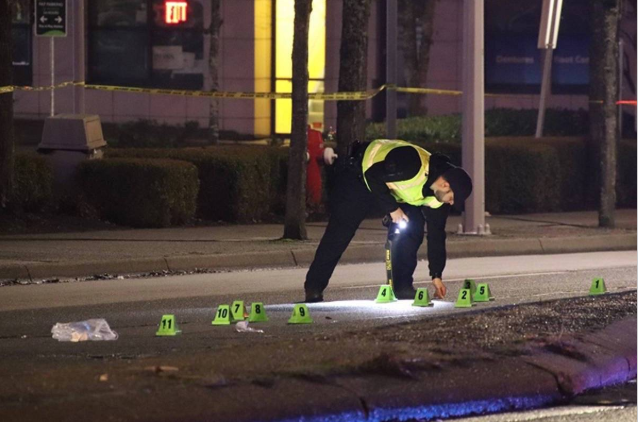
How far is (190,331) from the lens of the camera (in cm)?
1009

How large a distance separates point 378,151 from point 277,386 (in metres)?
3.86

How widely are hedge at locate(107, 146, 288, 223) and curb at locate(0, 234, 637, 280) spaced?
296 cm

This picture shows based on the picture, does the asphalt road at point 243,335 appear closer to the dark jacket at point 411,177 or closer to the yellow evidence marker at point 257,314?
the yellow evidence marker at point 257,314

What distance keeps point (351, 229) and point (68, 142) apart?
311 inches

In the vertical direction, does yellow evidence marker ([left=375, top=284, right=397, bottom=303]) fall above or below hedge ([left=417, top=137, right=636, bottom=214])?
below

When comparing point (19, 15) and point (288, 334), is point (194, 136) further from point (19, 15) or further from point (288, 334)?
point (288, 334)

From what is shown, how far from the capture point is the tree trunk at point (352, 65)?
1914 cm

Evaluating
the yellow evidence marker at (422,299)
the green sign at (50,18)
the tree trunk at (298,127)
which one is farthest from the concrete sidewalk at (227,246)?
the yellow evidence marker at (422,299)

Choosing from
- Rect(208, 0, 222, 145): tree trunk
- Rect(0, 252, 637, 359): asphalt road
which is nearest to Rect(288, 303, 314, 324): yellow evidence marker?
Rect(0, 252, 637, 359): asphalt road

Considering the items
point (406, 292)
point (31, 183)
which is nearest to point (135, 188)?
point (31, 183)

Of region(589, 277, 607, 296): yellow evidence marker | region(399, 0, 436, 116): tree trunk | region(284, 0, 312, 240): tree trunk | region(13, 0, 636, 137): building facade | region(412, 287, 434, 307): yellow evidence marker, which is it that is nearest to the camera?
region(412, 287, 434, 307): yellow evidence marker

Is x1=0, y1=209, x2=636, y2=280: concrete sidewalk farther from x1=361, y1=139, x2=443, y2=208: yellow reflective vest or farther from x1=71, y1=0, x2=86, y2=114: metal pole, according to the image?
x1=361, y1=139, x2=443, y2=208: yellow reflective vest

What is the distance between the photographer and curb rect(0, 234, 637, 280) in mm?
14070

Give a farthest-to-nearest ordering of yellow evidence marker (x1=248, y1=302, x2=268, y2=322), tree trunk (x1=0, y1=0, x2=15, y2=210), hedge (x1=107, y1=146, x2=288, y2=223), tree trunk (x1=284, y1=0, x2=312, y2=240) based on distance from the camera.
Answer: hedge (x1=107, y1=146, x2=288, y2=223) < tree trunk (x1=0, y1=0, x2=15, y2=210) < tree trunk (x1=284, y1=0, x2=312, y2=240) < yellow evidence marker (x1=248, y1=302, x2=268, y2=322)
